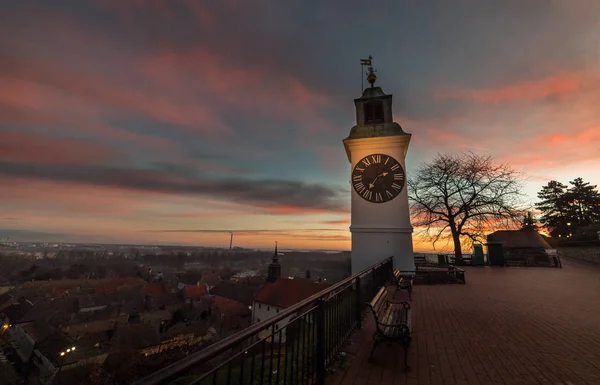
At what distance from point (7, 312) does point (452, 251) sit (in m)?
83.0

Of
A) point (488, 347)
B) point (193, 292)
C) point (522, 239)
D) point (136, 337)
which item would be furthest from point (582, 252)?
point (193, 292)

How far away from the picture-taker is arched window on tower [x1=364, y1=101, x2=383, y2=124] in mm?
12383

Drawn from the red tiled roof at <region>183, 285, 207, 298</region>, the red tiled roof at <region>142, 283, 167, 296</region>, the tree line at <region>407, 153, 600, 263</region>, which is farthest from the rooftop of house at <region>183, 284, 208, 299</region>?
the tree line at <region>407, 153, 600, 263</region>

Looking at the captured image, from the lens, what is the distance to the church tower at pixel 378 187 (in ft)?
35.9

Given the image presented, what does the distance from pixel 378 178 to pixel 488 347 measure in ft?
26.1

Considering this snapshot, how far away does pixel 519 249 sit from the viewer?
85.8ft

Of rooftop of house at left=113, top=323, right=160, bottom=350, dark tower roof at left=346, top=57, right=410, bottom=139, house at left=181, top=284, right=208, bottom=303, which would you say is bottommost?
house at left=181, top=284, right=208, bottom=303

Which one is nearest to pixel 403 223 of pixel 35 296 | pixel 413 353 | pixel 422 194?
pixel 413 353

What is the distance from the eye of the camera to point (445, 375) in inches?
142

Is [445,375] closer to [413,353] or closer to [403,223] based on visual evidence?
[413,353]

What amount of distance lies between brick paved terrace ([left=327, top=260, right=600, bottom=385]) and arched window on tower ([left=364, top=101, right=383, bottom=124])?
27.7 feet

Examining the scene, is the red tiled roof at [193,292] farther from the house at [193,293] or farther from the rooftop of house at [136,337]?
the rooftop of house at [136,337]

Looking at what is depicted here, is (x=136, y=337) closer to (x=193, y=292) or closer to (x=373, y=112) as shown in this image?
(x=193, y=292)

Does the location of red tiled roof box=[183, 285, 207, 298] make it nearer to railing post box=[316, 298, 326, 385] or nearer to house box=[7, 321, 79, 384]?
house box=[7, 321, 79, 384]
